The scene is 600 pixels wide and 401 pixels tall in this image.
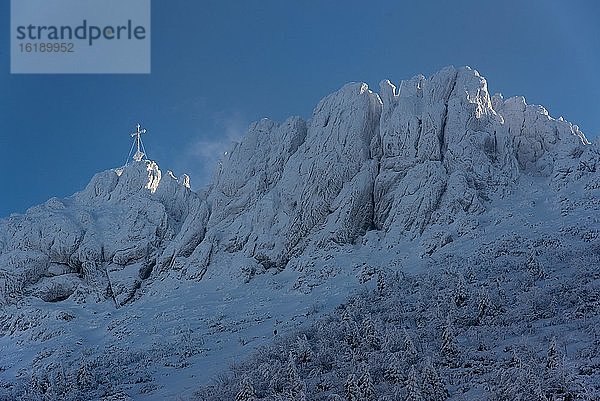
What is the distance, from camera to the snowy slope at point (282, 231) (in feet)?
115

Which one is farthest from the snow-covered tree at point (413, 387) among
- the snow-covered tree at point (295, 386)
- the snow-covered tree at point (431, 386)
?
the snow-covered tree at point (295, 386)

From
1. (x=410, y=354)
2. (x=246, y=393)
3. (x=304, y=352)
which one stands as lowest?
(x=246, y=393)

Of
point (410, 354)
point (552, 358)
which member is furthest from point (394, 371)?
point (552, 358)

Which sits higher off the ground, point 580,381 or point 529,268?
point 529,268

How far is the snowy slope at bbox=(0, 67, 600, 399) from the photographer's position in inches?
1375

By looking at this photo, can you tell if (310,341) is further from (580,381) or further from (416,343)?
(580,381)

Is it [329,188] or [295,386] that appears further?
[329,188]

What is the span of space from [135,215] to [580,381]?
48.8m

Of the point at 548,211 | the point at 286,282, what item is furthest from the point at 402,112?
the point at 286,282

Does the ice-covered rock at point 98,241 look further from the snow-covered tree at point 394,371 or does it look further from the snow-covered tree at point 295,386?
the snow-covered tree at point 394,371

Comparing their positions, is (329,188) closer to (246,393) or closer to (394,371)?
(394,371)

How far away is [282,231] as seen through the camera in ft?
151

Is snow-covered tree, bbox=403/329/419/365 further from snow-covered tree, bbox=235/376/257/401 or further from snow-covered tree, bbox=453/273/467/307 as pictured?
snow-covered tree, bbox=453/273/467/307

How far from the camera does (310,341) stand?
27.0 meters
